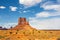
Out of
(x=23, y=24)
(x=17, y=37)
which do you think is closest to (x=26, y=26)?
(x=23, y=24)

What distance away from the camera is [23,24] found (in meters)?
144

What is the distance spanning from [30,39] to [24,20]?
6977cm

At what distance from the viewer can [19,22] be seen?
477 ft

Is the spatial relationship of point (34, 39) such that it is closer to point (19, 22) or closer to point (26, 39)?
point (26, 39)

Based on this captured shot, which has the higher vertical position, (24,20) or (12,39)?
(24,20)

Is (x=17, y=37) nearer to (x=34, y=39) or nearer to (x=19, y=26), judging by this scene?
(x=34, y=39)

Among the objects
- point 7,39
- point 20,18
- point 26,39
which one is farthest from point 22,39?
point 20,18

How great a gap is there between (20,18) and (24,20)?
4167 millimetres

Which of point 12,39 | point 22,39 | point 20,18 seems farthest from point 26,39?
point 20,18

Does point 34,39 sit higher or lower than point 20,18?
lower

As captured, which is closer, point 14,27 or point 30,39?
point 30,39

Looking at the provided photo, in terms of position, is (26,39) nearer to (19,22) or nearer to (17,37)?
(17,37)

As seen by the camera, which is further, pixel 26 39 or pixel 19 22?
pixel 19 22

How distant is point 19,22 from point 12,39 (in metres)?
71.0
